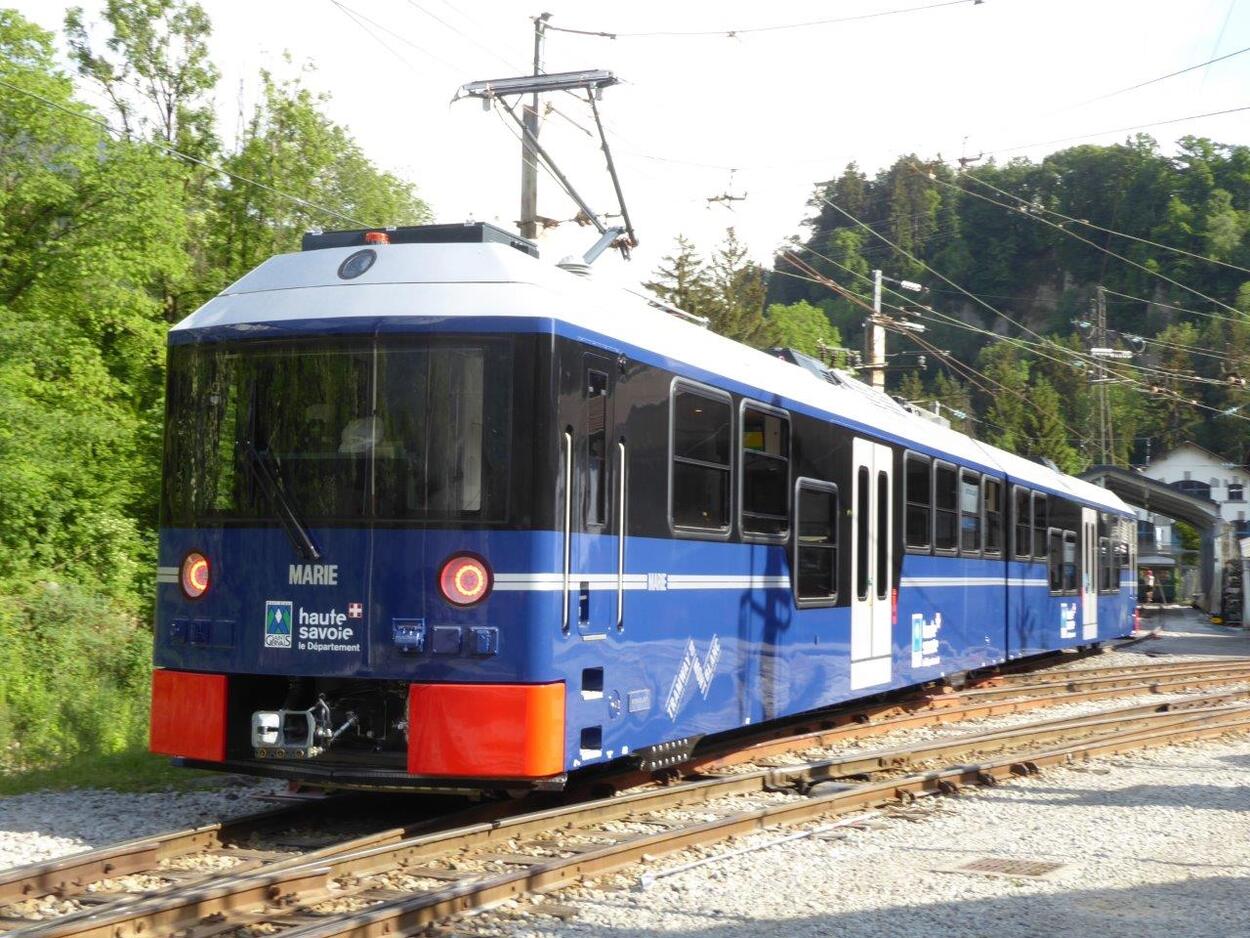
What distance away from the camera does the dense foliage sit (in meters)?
19.8

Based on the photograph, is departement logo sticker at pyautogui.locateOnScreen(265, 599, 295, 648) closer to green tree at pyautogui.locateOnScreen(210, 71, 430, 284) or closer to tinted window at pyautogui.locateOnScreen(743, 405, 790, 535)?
tinted window at pyautogui.locateOnScreen(743, 405, 790, 535)

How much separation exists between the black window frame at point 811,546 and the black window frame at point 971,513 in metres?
4.52

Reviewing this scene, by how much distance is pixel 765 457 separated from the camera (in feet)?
33.9

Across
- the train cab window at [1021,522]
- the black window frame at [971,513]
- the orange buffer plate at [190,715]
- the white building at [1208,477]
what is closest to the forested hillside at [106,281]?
the orange buffer plate at [190,715]

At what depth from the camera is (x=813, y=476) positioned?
1120cm

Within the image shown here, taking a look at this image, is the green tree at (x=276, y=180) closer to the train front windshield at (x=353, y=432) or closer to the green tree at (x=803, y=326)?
the train front windshield at (x=353, y=432)

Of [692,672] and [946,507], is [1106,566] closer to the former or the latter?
[946,507]

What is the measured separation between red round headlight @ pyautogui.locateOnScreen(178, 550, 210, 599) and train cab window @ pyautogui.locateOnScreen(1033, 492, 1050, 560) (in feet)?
45.9

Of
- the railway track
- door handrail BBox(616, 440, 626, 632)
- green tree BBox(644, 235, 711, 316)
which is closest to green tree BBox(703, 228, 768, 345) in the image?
green tree BBox(644, 235, 711, 316)

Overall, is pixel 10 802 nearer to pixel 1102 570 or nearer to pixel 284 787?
pixel 284 787

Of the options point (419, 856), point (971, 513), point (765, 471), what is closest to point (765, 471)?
point (765, 471)

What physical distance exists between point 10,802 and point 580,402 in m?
4.17

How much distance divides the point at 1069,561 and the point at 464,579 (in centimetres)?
1658

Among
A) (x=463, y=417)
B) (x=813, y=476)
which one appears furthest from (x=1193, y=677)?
(x=463, y=417)
